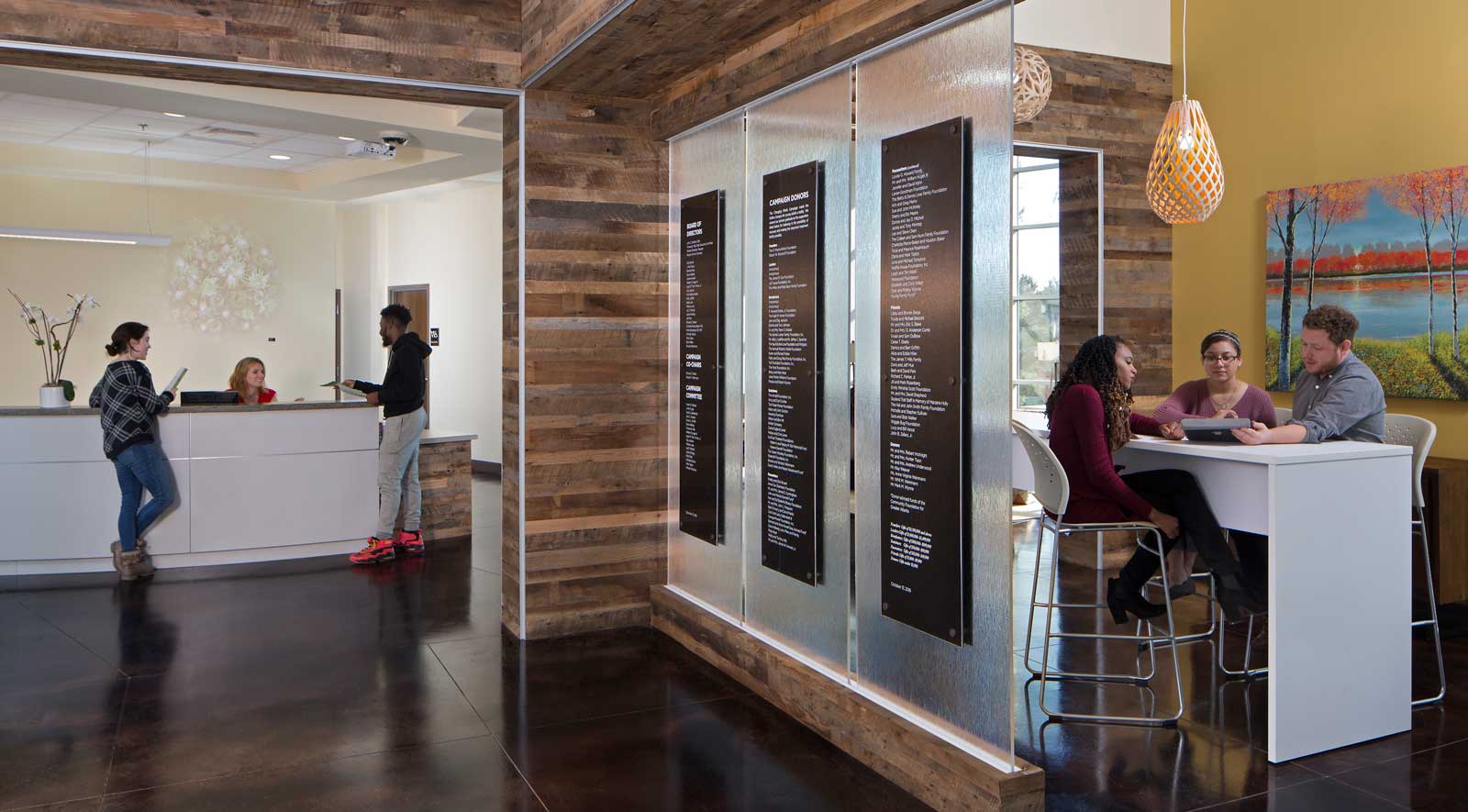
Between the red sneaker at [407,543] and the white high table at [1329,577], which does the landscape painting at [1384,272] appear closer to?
the white high table at [1329,577]

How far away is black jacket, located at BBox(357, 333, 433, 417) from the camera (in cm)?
709

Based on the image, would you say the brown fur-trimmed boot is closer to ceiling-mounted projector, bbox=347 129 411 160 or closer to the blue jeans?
the blue jeans

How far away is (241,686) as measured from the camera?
4.40 metres

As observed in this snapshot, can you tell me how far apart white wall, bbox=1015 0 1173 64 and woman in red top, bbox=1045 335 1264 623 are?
2.80 m

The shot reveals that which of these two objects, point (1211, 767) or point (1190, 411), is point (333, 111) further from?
point (1211, 767)

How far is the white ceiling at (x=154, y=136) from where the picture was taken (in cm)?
796

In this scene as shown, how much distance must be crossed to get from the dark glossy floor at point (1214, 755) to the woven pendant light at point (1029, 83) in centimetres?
241

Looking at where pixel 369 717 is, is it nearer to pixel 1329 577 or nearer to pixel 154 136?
pixel 1329 577

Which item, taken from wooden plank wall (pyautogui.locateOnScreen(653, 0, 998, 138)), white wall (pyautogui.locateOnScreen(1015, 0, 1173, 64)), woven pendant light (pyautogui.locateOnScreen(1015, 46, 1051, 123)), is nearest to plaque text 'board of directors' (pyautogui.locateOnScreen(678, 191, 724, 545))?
wooden plank wall (pyautogui.locateOnScreen(653, 0, 998, 138))

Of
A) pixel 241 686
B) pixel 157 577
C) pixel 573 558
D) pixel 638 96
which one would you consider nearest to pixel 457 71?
pixel 638 96

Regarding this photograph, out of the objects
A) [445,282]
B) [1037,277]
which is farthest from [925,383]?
[445,282]

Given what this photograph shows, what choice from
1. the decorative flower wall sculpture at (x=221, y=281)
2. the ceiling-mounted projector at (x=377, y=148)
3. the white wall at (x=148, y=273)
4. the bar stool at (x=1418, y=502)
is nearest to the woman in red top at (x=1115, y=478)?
the bar stool at (x=1418, y=502)

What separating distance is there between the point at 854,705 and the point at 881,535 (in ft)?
1.89

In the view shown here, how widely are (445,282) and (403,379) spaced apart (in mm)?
5263
